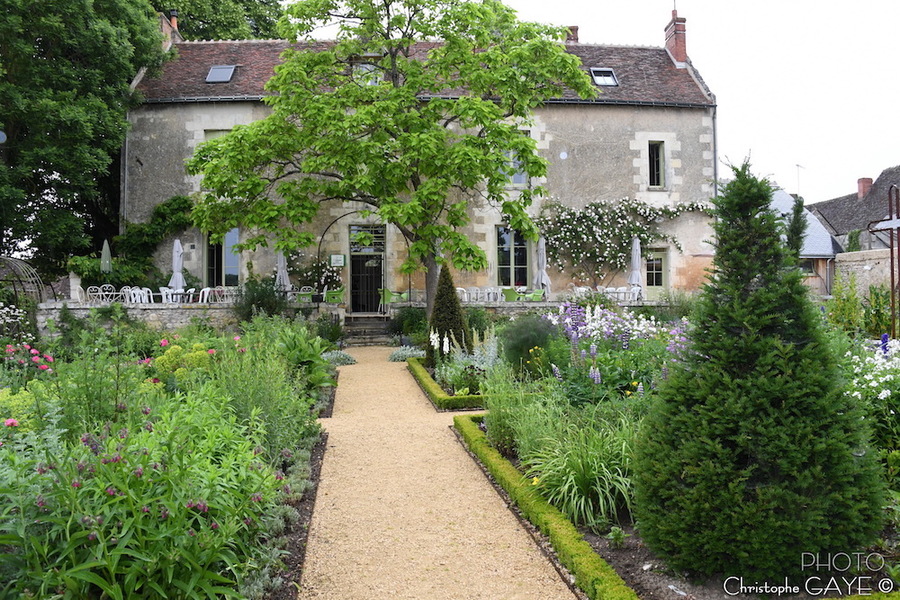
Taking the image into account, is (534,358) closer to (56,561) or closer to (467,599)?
(467,599)

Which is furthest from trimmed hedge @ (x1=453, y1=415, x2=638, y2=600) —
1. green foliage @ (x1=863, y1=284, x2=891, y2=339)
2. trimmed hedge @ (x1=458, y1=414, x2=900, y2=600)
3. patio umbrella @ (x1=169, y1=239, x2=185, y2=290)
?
patio umbrella @ (x1=169, y1=239, x2=185, y2=290)

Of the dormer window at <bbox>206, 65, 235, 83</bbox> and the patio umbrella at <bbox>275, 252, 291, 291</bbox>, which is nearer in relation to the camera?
the patio umbrella at <bbox>275, 252, 291, 291</bbox>

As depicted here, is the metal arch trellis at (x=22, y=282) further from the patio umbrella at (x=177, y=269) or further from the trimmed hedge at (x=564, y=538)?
→ the trimmed hedge at (x=564, y=538)

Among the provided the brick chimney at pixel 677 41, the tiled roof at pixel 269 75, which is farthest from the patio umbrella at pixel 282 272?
the brick chimney at pixel 677 41

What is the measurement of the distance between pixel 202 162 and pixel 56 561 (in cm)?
1279

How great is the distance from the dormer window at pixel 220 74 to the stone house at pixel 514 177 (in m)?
0.04

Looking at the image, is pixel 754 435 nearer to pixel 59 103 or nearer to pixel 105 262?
pixel 105 262

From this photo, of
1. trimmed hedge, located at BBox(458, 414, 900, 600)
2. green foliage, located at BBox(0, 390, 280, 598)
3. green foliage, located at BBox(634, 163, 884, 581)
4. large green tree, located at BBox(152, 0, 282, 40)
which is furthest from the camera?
large green tree, located at BBox(152, 0, 282, 40)

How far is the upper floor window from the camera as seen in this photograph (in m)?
18.4

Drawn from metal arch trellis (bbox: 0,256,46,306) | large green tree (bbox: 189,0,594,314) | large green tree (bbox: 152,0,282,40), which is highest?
large green tree (bbox: 152,0,282,40)

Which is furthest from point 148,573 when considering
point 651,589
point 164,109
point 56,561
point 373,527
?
point 164,109

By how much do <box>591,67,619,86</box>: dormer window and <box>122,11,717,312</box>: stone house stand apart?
0.12 ft

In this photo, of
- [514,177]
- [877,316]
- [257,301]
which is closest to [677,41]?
[514,177]

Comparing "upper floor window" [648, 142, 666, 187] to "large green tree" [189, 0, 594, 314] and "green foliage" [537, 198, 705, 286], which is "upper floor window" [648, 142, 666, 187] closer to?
"green foliage" [537, 198, 705, 286]
